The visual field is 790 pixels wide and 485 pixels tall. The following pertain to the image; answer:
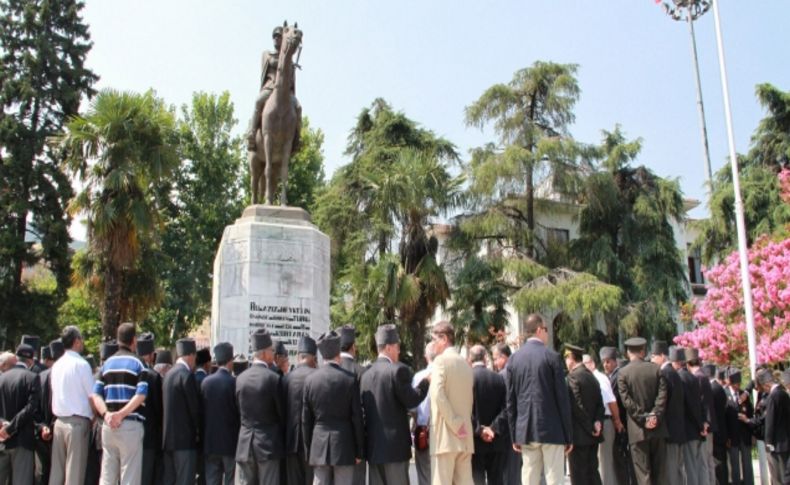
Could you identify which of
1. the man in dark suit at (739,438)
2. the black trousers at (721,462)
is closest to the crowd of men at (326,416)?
the black trousers at (721,462)

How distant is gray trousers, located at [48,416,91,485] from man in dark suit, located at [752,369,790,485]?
8627 millimetres

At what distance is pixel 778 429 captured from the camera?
34.5 feet

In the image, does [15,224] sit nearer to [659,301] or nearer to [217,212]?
[217,212]

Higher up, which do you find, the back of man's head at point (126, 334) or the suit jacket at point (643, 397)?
the back of man's head at point (126, 334)

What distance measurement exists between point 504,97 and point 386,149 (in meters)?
4.87

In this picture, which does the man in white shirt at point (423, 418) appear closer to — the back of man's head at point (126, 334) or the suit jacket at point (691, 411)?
the back of man's head at point (126, 334)

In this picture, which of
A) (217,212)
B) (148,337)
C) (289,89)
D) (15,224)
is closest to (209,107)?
(217,212)

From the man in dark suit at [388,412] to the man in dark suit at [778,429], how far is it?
577 centimetres

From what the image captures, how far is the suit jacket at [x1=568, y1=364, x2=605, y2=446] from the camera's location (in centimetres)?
865

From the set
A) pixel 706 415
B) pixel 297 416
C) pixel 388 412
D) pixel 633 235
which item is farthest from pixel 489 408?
pixel 633 235

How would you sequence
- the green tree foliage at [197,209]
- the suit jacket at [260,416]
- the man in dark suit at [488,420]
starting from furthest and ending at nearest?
the green tree foliage at [197,209] < the man in dark suit at [488,420] < the suit jacket at [260,416]

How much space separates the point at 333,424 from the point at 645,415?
394 centimetres

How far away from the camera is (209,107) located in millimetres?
36500

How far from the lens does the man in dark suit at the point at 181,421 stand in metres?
7.93
